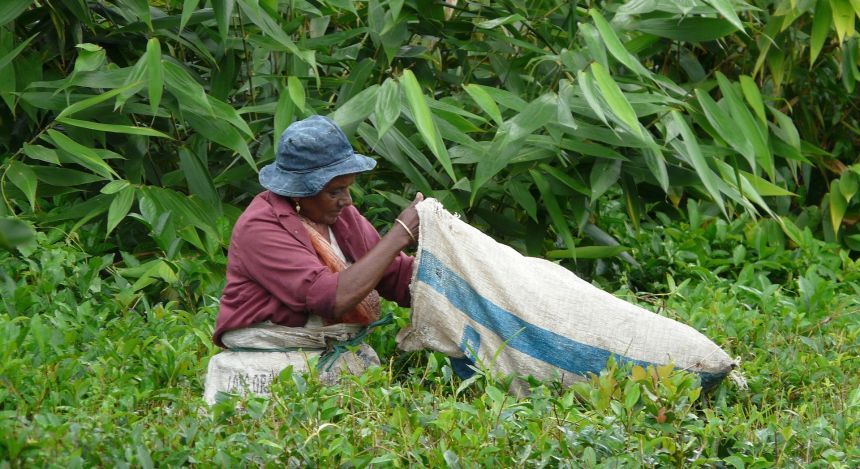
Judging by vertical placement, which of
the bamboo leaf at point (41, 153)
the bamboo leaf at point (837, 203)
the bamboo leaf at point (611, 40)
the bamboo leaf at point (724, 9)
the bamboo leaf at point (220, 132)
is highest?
the bamboo leaf at point (724, 9)

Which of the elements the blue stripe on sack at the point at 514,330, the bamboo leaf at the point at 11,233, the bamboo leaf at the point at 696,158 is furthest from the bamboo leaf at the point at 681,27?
the bamboo leaf at the point at 11,233

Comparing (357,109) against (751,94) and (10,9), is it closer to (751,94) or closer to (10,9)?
(10,9)

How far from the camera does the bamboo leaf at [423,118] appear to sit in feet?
12.6

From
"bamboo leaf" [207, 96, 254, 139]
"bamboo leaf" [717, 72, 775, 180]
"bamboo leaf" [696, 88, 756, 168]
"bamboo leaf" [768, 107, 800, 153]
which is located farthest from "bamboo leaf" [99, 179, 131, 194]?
"bamboo leaf" [768, 107, 800, 153]

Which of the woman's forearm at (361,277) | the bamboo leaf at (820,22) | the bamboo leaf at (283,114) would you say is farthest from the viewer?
the bamboo leaf at (820,22)

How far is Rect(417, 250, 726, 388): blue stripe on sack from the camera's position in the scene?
3289 mm

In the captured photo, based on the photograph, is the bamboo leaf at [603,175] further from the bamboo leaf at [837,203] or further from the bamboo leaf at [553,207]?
the bamboo leaf at [837,203]

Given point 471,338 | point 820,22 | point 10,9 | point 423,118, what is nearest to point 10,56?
point 10,9

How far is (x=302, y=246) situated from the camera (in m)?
3.22

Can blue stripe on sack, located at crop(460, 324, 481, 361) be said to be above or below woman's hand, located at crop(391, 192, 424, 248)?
below

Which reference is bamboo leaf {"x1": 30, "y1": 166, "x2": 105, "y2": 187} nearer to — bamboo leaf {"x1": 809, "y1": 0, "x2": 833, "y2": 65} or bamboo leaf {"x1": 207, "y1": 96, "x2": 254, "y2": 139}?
bamboo leaf {"x1": 207, "y1": 96, "x2": 254, "y2": 139}

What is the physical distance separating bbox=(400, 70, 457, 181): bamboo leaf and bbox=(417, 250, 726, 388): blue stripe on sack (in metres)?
0.57

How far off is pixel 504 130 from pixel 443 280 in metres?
0.92

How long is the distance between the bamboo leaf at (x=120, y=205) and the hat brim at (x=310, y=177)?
1012mm
